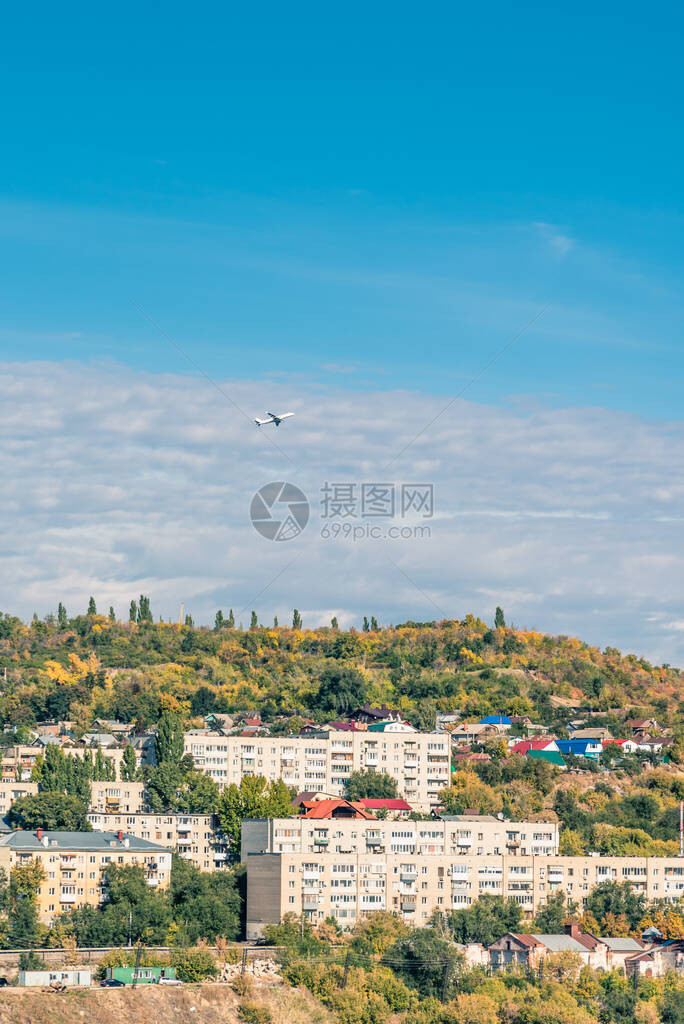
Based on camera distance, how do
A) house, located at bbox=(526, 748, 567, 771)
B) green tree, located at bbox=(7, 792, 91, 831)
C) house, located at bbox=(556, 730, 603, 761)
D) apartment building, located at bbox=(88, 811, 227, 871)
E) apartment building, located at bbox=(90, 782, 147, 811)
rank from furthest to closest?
house, located at bbox=(556, 730, 603, 761)
house, located at bbox=(526, 748, 567, 771)
apartment building, located at bbox=(90, 782, 147, 811)
apartment building, located at bbox=(88, 811, 227, 871)
green tree, located at bbox=(7, 792, 91, 831)

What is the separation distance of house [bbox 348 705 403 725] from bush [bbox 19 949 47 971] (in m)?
53.1

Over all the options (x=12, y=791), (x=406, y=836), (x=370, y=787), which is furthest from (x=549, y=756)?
(x=12, y=791)

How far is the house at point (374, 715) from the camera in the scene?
125 metres

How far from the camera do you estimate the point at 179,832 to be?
96000 millimetres

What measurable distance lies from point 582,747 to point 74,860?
50865mm

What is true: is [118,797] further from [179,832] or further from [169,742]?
[179,832]

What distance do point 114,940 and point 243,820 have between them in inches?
617

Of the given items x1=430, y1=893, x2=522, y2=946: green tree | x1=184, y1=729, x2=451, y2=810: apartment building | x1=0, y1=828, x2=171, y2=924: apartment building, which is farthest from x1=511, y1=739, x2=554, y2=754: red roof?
x1=0, y1=828, x2=171, y2=924: apartment building

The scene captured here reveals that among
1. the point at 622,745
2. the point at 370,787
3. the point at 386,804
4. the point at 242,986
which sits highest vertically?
the point at 622,745

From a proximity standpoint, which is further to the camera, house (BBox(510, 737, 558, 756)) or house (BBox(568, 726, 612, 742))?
house (BBox(568, 726, 612, 742))

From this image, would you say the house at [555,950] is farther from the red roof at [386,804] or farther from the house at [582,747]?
the house at [582,747]

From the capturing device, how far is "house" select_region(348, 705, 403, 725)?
125 m

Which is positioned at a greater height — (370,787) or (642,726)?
(642,726)

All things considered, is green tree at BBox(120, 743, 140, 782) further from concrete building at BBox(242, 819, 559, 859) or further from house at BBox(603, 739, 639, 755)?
house at BBox(603, 739, 639, 755)
